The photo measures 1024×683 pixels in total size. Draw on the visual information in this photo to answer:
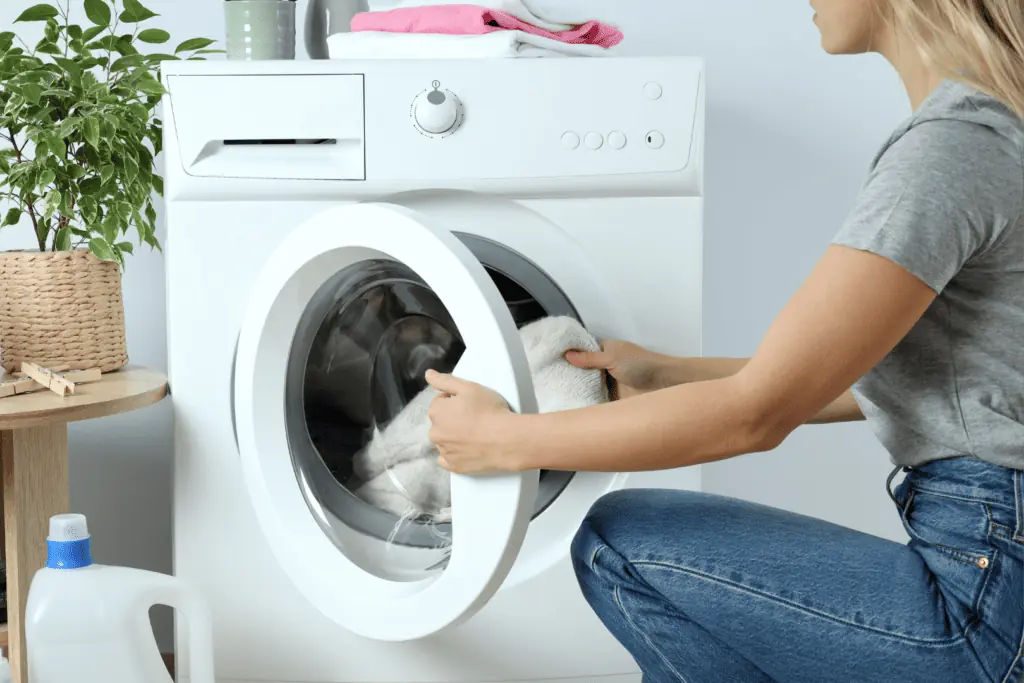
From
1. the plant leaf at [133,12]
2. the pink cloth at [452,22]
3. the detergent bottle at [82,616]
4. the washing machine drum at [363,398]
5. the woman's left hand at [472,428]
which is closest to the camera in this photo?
the woman's left hand at [472,428]

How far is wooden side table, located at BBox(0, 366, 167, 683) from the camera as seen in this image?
1224 mm

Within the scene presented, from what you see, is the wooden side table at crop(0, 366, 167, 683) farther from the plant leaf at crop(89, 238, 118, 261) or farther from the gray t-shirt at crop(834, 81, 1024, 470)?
the gray t-shirt at crop(834, 81, 1024, 470)

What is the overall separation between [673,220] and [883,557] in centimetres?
52

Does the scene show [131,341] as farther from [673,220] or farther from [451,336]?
[673,220]

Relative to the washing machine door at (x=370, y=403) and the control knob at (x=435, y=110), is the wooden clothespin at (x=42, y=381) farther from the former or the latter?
the control knob at (x=435, y=110)

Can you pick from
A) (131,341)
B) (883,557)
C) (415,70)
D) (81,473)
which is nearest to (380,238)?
(415,70)

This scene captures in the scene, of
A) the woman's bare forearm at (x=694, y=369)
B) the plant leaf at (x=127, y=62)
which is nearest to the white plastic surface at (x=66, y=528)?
the plant leaf at (x=127, y=62)

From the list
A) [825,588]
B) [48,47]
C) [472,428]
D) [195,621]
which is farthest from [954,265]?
[48,47]

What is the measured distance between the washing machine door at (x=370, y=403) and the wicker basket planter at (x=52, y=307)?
0.86ft

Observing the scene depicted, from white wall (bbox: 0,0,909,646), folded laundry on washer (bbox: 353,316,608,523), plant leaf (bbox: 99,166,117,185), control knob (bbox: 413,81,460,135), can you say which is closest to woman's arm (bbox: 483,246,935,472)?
folded laundry on washer (bbox: 353,316,608,523)

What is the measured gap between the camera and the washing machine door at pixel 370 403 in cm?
93

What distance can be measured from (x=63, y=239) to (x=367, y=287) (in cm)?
40

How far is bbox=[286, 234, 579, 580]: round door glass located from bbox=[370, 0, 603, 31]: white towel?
289mm

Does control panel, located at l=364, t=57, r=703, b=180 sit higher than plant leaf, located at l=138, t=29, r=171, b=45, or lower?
lower
